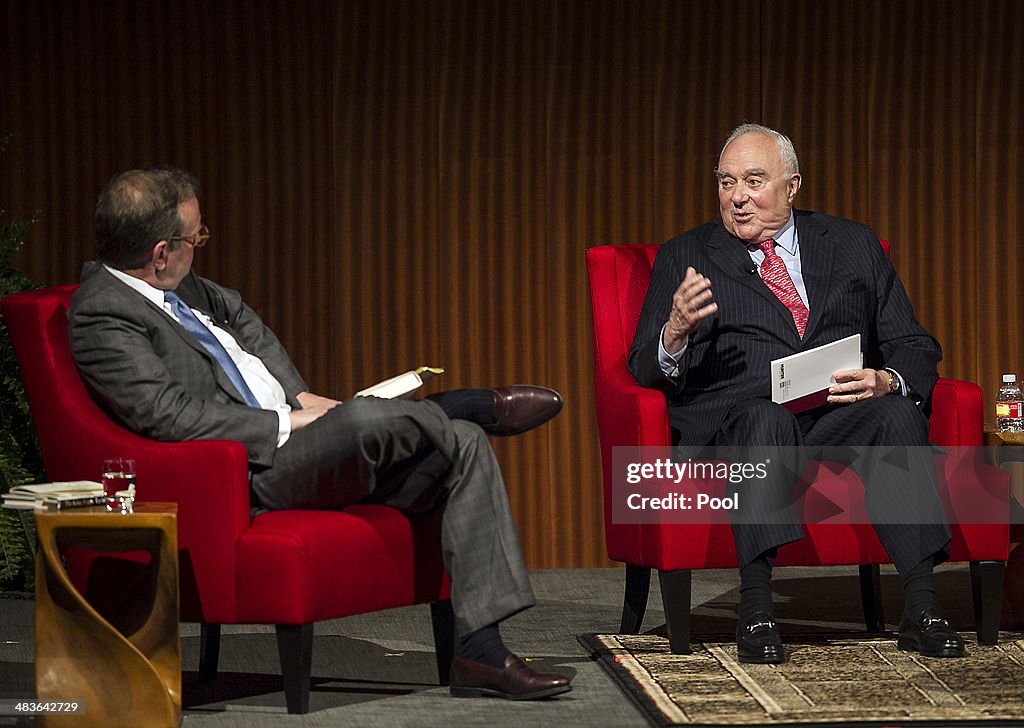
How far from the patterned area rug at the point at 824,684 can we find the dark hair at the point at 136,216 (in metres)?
1.33

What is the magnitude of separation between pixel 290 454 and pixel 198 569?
0.28 meters

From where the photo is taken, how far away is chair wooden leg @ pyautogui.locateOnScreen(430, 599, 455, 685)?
3.21 m

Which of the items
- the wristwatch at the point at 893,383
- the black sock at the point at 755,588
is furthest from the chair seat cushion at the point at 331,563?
the wristwatch at the point at 893,383

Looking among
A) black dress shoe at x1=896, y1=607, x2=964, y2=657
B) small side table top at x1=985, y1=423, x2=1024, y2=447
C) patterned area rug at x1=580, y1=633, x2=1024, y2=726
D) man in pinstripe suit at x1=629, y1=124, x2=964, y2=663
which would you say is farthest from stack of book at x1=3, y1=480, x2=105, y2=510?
small side table top at x1=985, y1=423, x2=1024, y2=447

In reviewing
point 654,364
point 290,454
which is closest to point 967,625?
point 654,364

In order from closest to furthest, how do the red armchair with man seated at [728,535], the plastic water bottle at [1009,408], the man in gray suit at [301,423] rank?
the man in gray suit at [301,423], the red armchair with man seated at [728,535], the plastic water bottle at [1009,408]

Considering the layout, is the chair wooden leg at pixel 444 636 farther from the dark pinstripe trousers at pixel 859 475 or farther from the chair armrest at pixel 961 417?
the chair armrest at pixel 961 417

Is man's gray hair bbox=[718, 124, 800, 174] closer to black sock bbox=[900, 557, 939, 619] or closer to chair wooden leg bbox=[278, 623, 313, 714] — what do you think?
black sock bbox=[900, 557, 939, 619]

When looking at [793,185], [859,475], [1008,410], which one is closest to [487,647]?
[859,475]

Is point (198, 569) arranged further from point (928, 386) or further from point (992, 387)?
point (992, 387)

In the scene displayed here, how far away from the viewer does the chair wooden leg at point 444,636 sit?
3.21 metres

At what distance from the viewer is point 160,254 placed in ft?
9.81

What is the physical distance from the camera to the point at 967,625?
378 cm

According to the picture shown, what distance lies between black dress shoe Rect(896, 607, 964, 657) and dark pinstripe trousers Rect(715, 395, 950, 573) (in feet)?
0.38
